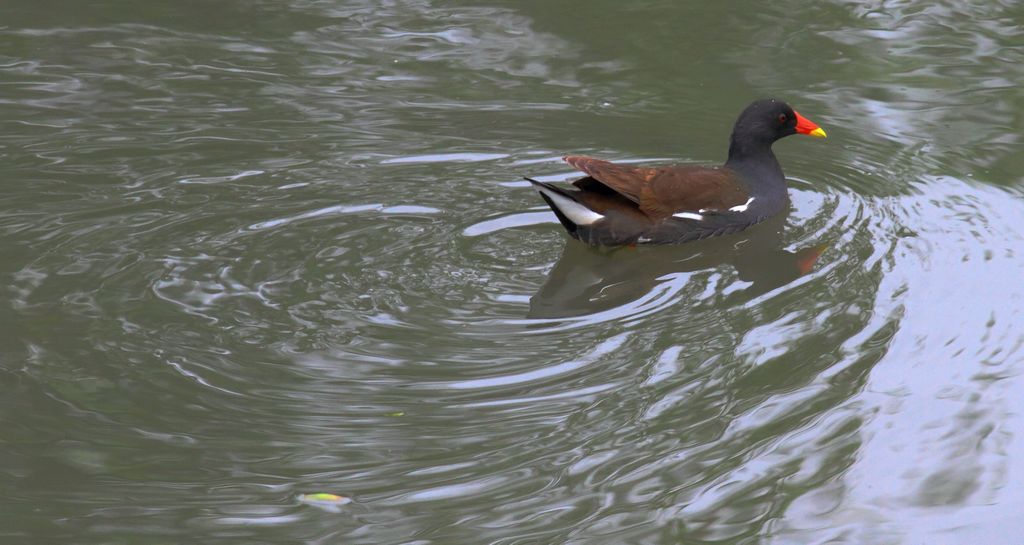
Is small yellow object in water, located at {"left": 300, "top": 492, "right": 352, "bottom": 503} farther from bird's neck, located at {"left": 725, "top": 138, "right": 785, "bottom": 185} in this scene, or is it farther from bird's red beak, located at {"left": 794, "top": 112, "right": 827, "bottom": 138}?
bird's red beak, located at {"left": 794, "top": 112, "right": 827, "bottom": 138}

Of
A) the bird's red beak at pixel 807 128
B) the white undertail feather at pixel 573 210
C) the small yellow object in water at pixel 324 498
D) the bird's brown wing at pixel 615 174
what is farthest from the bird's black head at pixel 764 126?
the small yellow object in water at pixel 324 498

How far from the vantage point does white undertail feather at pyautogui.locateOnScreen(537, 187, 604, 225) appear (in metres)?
6.73

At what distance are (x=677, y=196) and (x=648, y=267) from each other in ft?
1.73

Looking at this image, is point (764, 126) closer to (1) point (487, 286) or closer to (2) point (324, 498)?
(1) point (487, 286)

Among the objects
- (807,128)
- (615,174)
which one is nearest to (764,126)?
(807,128)

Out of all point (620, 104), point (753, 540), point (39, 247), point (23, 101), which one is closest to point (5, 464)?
point (39, 247)

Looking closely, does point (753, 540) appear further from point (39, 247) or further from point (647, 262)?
point (39, 247)

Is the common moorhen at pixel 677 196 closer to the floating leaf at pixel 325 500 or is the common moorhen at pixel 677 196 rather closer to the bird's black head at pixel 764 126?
the bird's black head at pixel 764 126

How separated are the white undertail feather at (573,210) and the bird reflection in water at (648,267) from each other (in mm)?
194

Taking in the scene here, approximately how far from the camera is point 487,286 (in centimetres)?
617

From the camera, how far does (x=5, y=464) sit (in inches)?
180

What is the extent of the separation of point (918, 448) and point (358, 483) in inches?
82.1

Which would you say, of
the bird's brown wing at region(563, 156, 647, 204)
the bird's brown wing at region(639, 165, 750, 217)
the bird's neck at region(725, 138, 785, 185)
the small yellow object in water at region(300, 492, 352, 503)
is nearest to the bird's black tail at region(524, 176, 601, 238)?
the bird's brown wing at region(563, 156, 647, 204)

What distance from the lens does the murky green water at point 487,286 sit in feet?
14.7
